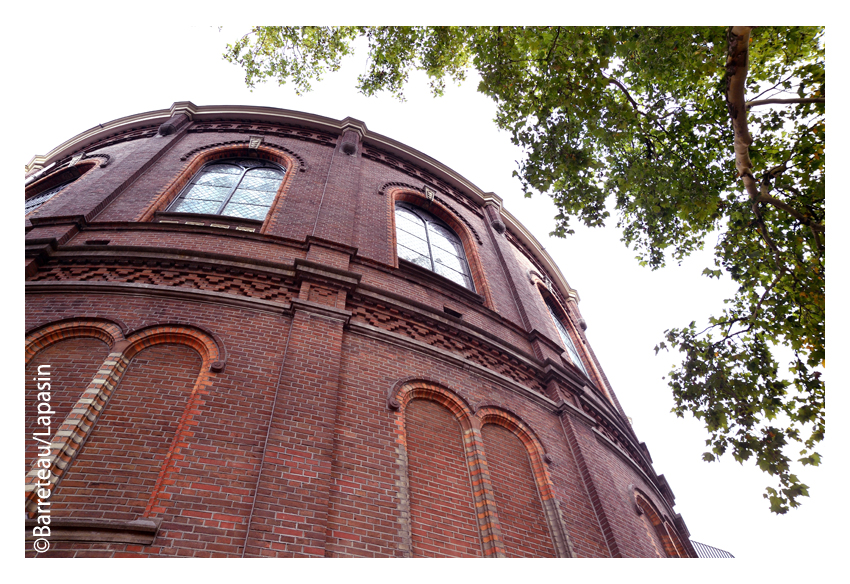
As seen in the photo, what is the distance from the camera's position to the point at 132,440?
431cm

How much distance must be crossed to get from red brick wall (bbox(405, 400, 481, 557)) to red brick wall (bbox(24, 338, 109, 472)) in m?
3.37

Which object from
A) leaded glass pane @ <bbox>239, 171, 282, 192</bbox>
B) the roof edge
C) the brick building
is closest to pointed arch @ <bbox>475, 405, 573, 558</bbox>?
the brick building

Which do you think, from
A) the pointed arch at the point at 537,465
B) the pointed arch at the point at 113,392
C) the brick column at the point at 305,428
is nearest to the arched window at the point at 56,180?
the pointed arch at the point at 113,392

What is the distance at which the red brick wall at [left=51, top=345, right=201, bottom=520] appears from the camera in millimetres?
3830

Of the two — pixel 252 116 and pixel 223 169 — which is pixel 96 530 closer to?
pixel 223 169

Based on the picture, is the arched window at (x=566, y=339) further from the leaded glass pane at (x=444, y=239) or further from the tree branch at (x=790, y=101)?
the tree branch at (x=790, y=101)

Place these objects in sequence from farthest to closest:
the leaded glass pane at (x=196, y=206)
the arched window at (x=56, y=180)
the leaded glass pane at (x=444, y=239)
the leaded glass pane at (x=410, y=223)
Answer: the leaded glass pane at (x=444, y=239), the arched window at (x=56, y=180), the leaded glass pane at (x=410, y=223), the leaded glass pane at (x=196, y=206)

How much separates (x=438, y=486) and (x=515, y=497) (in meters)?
1.08

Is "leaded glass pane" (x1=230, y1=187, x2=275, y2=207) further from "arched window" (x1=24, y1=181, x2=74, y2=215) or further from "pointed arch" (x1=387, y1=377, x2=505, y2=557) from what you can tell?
"pointed arch" (x1=387, y1=377, x2=505, y2=557)

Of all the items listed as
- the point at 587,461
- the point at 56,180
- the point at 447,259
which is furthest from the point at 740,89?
the point at 56,180

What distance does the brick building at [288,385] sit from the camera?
13.1 feet

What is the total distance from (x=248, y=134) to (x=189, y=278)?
558 centimetres

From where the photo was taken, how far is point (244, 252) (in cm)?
671

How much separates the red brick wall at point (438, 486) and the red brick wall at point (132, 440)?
7.94 feet
